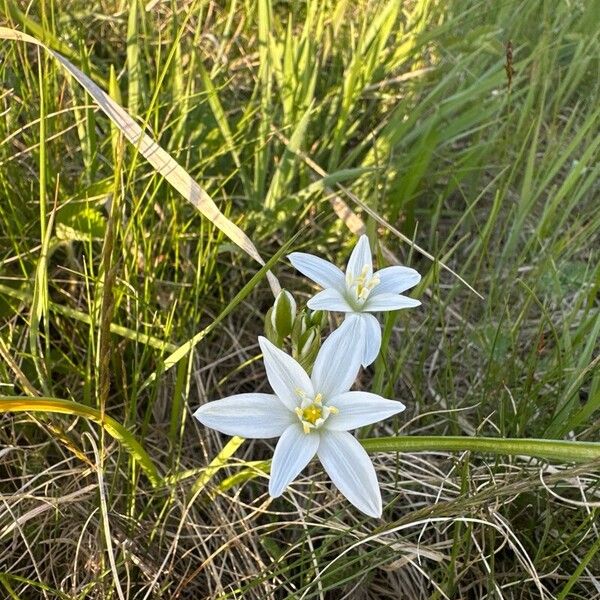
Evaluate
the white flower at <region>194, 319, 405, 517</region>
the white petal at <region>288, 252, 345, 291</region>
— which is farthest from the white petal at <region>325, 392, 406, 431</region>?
the white petal at <region>288, 252, 345, 291</region>

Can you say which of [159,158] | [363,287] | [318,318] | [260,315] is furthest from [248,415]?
[260,315]

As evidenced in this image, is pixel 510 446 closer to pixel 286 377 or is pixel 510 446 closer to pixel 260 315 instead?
pixel 286 377

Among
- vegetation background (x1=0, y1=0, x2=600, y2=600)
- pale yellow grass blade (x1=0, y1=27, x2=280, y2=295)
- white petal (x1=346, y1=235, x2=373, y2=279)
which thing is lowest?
vegetation background (x1=0, y1=0, x2=600, y2=600)

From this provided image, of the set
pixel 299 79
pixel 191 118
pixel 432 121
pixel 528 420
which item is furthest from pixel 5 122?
pixel 528 420

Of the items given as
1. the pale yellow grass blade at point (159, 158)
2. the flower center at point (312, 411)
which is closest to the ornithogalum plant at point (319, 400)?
the flower center at point (312, 411)

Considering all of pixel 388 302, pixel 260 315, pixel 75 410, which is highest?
pixel 388 302

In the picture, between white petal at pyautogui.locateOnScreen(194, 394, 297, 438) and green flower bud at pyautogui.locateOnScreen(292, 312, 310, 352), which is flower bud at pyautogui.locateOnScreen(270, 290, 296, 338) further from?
white petal at pyautogui.locateOnScreen(194, 394, 297, 438)

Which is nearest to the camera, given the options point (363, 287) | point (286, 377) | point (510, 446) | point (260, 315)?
point (510, 446)
